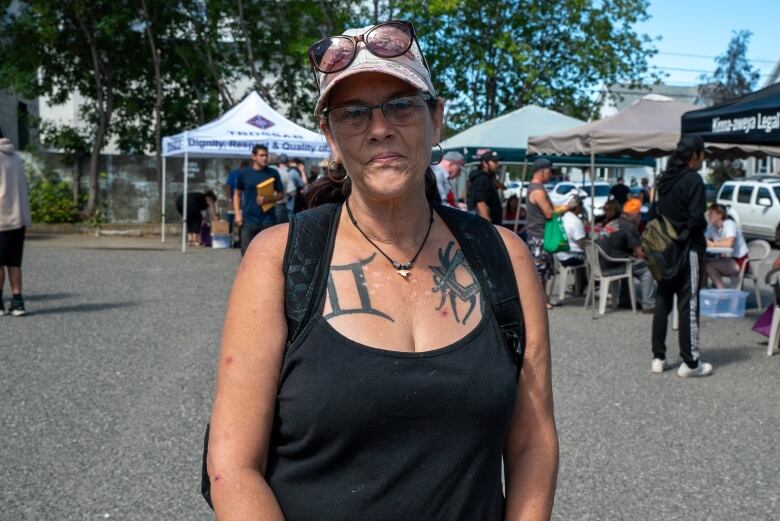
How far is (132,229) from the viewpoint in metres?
23.8

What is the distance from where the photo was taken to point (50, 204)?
23.4m

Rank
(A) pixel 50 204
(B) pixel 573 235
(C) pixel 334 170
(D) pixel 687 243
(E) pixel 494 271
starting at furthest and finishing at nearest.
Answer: (A) pixel 50 204, (B) pixel 573 235, (D) pixel 687 243, (C) pixel 334 170, (E) pixel 494 271

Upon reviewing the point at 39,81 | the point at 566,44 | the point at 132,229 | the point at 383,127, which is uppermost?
the point at 566,44

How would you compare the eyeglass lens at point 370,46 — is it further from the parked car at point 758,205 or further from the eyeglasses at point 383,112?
the parked car at point 758,205

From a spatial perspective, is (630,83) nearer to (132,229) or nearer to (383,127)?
(132,229)

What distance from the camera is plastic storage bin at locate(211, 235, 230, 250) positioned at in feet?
64.7

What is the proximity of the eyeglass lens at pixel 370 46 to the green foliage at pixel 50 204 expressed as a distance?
75.5 ft

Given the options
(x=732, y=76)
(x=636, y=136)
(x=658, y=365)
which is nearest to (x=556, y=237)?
(x=636, y=136)

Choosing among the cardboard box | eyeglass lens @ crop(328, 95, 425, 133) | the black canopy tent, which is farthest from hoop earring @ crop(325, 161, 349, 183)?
the cardboard box

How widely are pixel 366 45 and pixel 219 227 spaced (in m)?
18.1

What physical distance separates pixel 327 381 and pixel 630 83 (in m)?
29.8

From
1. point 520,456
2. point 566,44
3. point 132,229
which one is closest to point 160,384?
point 520,456

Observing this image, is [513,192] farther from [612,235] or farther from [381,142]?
[381,142]

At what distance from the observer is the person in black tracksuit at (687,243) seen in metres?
7.07
